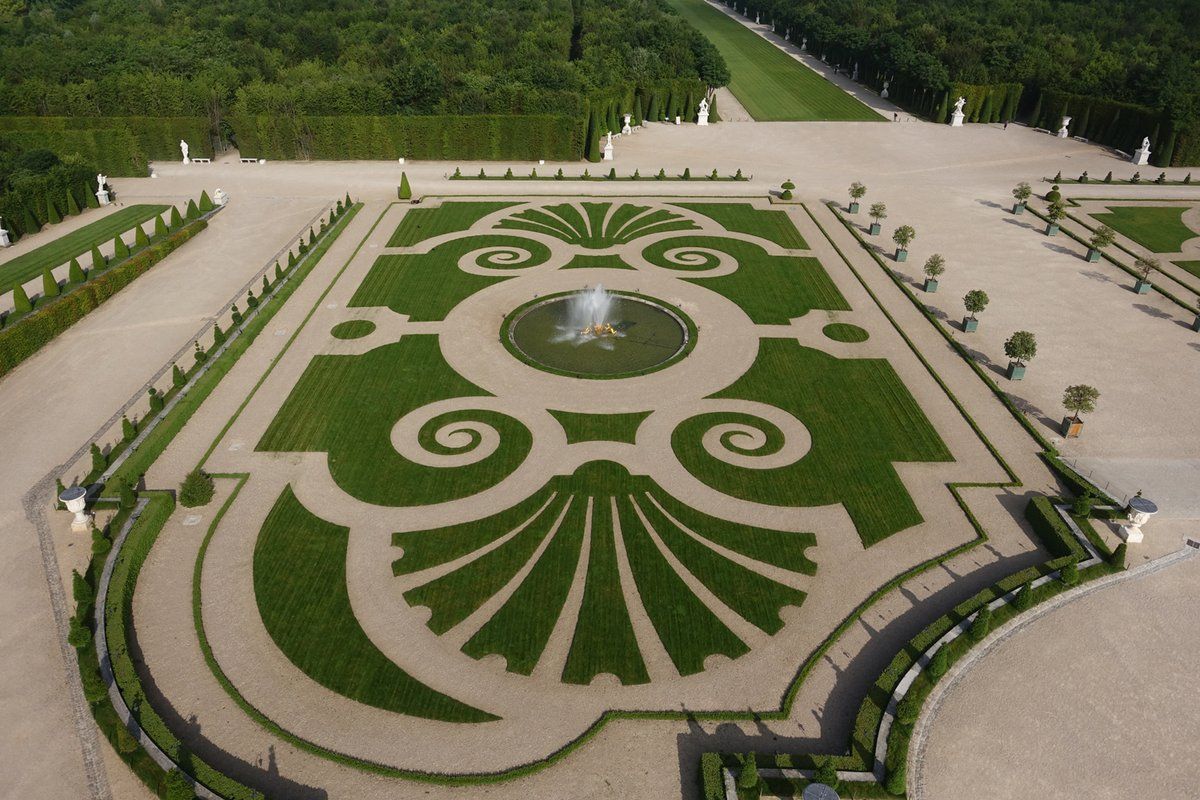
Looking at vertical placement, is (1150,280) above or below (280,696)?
above

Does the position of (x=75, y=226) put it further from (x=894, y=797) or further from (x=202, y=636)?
(x=894, y=797)

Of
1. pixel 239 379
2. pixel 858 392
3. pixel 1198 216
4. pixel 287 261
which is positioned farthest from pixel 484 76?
pixel 1198 216

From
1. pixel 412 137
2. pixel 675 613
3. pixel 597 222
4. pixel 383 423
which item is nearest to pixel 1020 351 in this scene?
pixel 675 613

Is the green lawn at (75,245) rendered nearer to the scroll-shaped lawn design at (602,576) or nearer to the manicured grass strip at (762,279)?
the scroll-shaped lawn design at (602,576)

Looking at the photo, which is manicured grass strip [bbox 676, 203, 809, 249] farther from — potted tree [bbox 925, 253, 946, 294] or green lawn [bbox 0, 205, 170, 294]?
green lawn [bbox 0, 205, 170, 294]

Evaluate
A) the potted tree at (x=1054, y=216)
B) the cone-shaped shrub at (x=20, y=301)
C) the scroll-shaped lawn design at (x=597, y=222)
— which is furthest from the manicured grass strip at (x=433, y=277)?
the potted tree at (x=1054, y=216)

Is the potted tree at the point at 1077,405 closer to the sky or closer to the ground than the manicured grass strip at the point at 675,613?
closer to the sky
